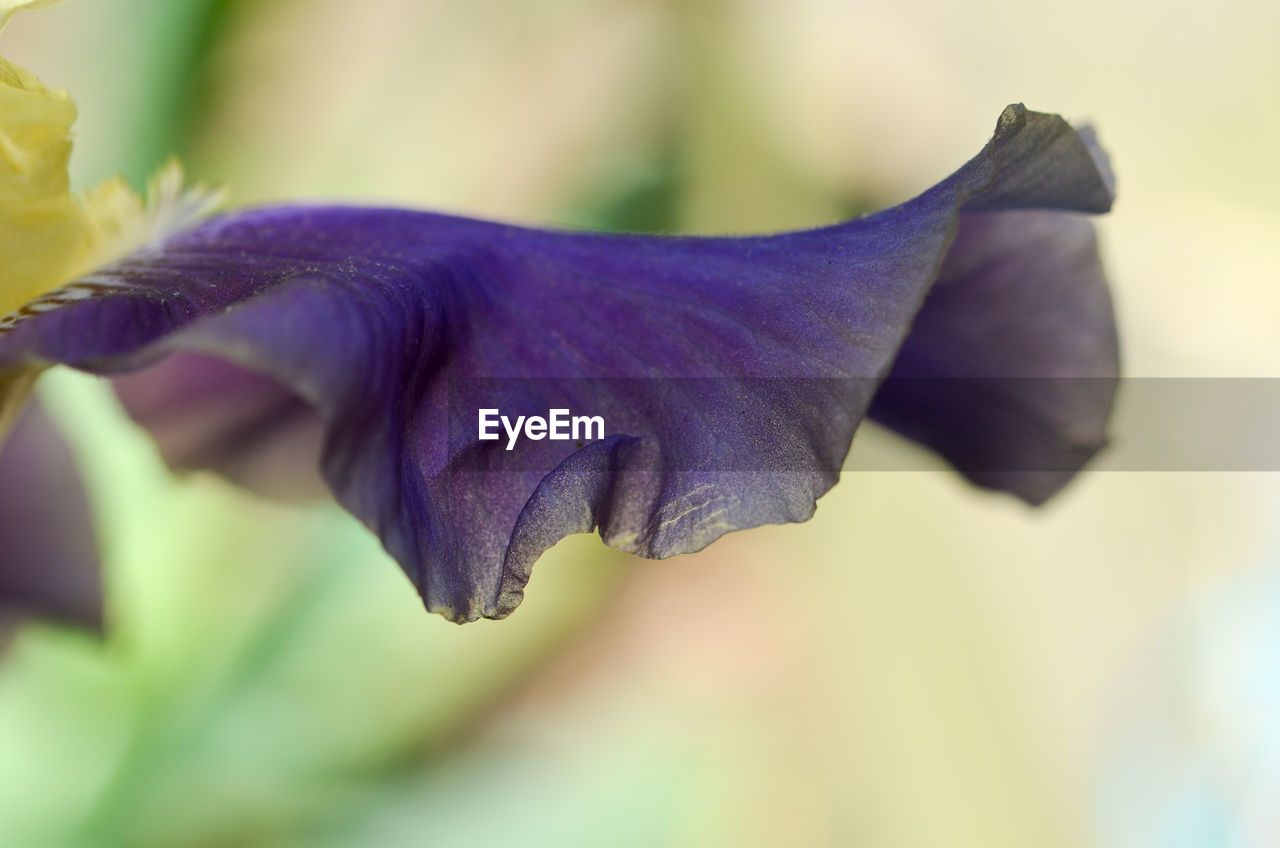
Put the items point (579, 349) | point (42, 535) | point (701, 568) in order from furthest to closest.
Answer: point (701, 568) < point (42, 535) < point (579, 349)

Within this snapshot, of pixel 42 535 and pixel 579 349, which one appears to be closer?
pixel 579 349

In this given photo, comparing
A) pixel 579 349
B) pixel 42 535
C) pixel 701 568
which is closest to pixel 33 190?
pixel 579 349

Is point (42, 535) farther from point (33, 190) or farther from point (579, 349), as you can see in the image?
point (579, 349)

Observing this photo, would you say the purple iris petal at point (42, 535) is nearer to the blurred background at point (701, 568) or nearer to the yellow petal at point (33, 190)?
the blurred background at point (701, 568)

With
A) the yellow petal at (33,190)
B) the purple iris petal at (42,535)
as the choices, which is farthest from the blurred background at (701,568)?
the yellow petal at (33,190)

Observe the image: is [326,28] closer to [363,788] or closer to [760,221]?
[760,221]

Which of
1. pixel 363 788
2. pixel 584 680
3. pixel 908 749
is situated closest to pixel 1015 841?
pixel 908 749
